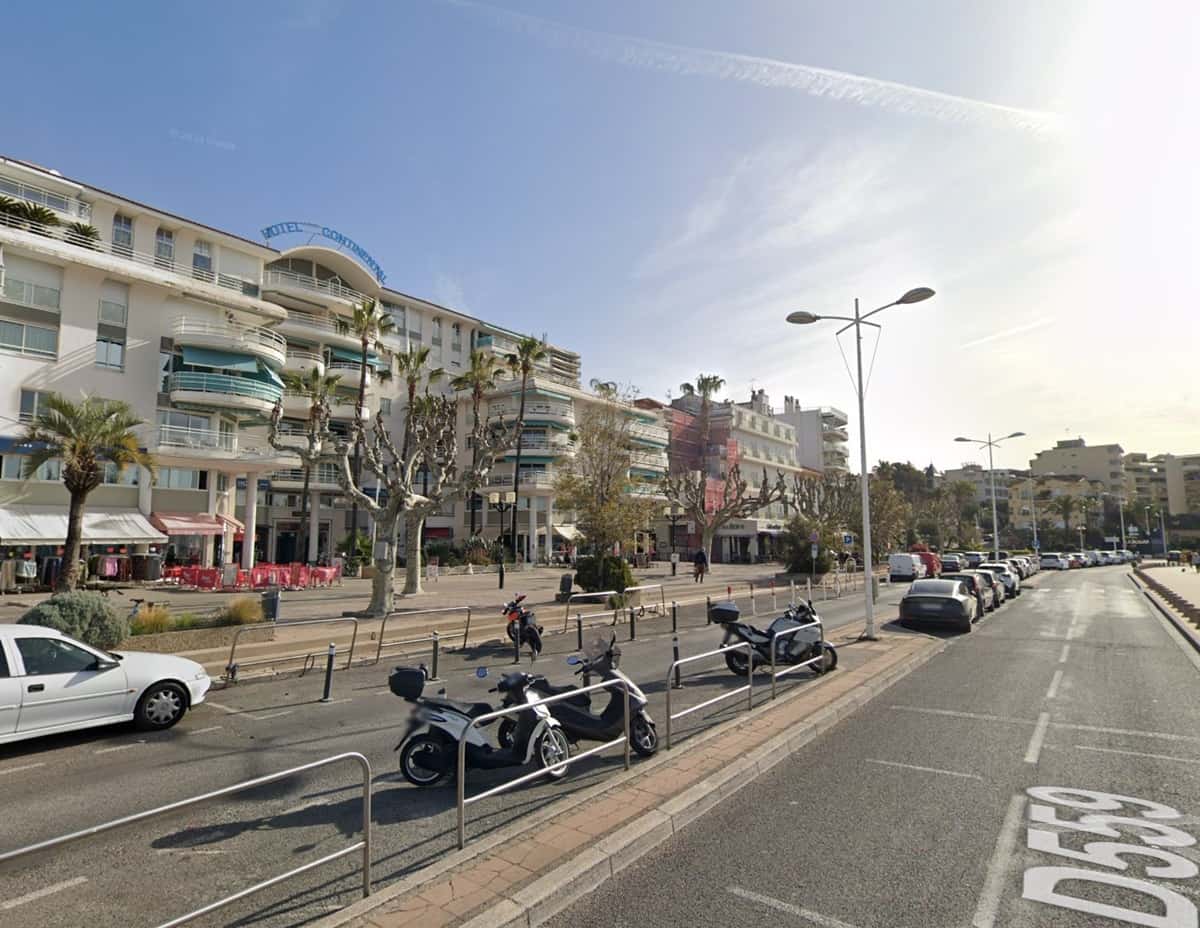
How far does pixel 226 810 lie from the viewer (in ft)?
17.8

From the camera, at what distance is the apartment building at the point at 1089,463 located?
12556 centimetres

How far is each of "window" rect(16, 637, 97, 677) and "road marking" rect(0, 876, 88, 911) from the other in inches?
152

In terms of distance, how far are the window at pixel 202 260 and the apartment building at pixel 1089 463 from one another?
468ft

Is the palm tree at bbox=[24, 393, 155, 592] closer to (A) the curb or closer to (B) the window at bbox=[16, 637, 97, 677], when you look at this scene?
(B) the window at bbox=[16, 637, 97, 677]

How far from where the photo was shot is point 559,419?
52094mm

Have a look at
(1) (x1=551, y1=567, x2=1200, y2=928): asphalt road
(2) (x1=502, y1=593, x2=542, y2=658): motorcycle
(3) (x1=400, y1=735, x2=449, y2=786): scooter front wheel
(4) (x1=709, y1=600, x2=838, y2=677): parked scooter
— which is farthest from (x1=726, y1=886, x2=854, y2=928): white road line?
(2) (x1=502, y1=593, x2=542, y2=658): motorcycle

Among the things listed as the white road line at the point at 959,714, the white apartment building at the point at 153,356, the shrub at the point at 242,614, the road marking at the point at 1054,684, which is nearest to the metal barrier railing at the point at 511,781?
the white road line at the point at 959,714

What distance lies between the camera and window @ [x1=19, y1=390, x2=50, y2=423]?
26494 mm

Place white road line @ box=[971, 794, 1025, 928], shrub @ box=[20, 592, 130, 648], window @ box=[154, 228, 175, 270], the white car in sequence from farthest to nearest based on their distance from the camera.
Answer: window @ box=[154, 228, 175, 270] < shrub @ box=[20, 592, 130, 648] < the white car < white road line @ box=[971, 794, 1025, 928]

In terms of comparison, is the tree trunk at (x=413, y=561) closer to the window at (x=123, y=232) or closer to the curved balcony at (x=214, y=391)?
the curved balcony at (x=214, y=391)

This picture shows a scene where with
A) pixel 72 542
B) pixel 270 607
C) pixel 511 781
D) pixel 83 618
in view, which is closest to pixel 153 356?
pixel 72 542

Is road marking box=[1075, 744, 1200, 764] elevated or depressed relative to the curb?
depressed

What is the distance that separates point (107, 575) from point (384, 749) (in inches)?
1039

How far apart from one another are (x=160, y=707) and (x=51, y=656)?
136cm
